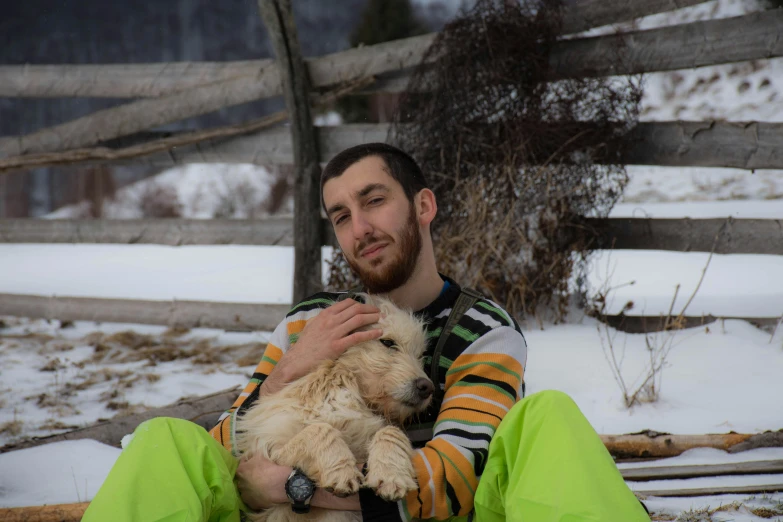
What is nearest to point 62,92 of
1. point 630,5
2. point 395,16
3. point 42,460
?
point 42,460

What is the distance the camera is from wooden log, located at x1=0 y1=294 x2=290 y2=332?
6.38 m


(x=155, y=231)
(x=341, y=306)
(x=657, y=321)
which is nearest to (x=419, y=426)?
(x=341, y=306)

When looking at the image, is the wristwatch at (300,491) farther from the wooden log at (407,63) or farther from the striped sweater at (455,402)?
the wooden log at (407,63)

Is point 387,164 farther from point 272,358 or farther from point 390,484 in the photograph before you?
point 390,484

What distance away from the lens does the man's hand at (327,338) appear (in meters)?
2.19

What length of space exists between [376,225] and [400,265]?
7.1 inches

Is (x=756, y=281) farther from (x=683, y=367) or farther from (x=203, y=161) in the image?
(x=203, y=161)

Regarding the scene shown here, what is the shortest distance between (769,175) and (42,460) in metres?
12.1

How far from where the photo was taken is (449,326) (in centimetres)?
229

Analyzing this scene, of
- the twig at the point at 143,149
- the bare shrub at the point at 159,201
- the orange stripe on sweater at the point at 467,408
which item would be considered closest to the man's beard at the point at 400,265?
the orange stripe on sweater at the point at 467,408

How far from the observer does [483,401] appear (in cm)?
202

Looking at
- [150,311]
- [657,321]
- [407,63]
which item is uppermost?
[407,63]

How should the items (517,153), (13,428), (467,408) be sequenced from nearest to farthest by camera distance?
(467,408)
(13,428)
(517,153)

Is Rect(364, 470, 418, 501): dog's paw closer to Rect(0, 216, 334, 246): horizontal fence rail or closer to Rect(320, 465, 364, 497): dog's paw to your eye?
Rect(320, 465, 364, 497): dog's paw
